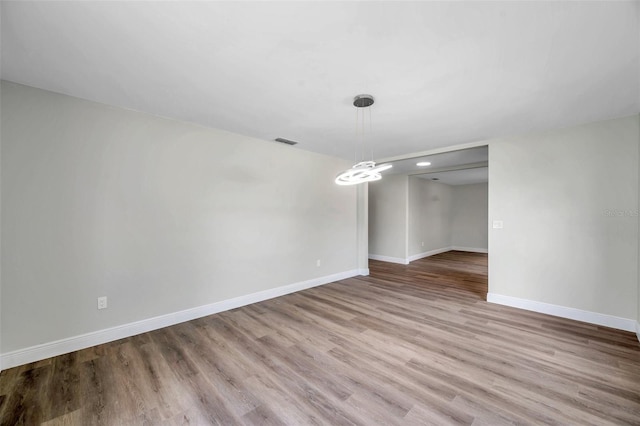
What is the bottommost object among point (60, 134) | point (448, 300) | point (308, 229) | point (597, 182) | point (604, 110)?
point (448, 300)

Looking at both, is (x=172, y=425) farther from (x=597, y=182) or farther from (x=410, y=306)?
(x=597, y=182)

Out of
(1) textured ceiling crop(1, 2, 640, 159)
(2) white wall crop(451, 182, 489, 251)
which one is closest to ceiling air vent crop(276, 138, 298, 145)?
(1) textured ceiling crop(1, 2, 640, 159)

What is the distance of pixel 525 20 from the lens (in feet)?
4.97

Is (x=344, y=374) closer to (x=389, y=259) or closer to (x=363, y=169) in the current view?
(x=363, y=169)

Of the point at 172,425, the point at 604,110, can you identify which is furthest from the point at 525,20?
the point at 172,425

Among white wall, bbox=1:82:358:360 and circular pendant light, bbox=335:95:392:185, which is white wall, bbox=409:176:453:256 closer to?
white wall, bbox=1:82:358:360

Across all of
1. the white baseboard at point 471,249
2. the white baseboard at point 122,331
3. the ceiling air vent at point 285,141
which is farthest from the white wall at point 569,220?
the white baseboard at point 471,249

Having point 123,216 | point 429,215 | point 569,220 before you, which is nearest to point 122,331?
point 123,216

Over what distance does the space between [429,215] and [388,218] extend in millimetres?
1803

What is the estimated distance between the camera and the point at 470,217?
30.2 feet

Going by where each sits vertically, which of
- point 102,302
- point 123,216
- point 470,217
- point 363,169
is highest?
point 363,169

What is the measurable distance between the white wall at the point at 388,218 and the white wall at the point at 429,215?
372 millimetres

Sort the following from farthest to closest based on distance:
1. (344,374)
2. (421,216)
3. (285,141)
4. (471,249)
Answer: (471,249) < (421,216) < (285,141) < (344,374)

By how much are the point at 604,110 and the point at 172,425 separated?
16.1 ft
